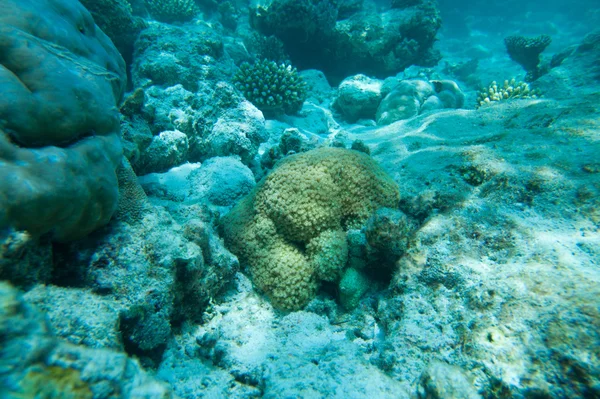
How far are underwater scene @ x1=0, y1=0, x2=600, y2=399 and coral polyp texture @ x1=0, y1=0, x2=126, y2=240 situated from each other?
0.05 ft

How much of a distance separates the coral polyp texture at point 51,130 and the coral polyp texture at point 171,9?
8.85m

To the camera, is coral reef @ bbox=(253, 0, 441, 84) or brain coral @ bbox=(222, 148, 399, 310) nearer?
brain coral @ bbox=(222, 148, 399, 310)

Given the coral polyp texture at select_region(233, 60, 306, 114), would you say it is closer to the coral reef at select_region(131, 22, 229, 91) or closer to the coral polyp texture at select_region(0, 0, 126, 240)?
the coral reef at select_region(131, 22, 229, 91)

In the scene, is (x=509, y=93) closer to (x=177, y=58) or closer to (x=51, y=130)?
(x=177, y=58)

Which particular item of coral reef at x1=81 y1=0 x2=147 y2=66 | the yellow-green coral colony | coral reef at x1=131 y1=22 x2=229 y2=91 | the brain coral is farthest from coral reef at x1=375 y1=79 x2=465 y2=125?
coral reef at x1=81 y1=0 x2=147 y2=66

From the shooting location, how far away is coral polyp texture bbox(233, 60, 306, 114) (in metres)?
6.55

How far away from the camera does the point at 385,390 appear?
201cm

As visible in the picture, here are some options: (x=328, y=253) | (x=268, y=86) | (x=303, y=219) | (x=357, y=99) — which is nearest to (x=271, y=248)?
(x=303, y=219)

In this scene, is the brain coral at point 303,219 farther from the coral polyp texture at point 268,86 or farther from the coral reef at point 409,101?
the coral reef at point 409,101

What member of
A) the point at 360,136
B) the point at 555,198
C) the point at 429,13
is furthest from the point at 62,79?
the point at 429,13

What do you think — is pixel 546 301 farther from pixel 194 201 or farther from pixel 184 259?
pixel 194 201

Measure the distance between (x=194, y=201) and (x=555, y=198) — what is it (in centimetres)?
434

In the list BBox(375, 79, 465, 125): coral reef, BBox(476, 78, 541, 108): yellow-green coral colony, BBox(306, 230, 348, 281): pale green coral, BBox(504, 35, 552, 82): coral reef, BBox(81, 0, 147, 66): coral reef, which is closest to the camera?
BBox(306, 230, 348, 281): pale green coral

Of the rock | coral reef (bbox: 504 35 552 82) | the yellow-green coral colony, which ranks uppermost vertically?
coral reef (bbox: 504 35 552 82)
